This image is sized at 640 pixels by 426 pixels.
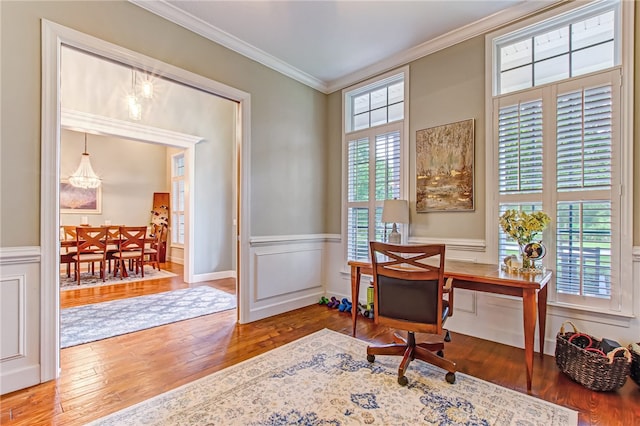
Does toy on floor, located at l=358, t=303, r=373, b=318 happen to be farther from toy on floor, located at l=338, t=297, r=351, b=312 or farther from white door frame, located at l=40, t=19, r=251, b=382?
white door frame, located at l=40, t=19, r=251, b=382

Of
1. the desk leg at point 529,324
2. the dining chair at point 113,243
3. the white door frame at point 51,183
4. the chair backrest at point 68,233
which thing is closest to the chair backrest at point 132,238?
the dining chair at point 113,243

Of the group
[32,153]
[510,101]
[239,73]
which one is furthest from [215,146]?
[510,101]

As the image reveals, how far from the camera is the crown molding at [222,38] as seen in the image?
8.21ft

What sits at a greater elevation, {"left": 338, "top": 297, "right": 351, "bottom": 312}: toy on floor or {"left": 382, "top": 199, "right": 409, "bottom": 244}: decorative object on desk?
{"left": 382, "top": 199, "right": 409, "bottom": 244}: decorative object on desk

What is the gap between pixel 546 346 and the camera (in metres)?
2.44

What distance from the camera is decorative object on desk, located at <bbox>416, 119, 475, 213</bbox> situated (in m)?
2.86

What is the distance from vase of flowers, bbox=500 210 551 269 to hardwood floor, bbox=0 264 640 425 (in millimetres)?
811

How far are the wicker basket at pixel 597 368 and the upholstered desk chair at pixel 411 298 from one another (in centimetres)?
78

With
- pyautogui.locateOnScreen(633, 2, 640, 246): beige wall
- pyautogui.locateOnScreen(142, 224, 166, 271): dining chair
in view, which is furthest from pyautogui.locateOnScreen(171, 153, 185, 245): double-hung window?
pyautogui.locateOnScreen(633, 2, 640, 246): beige wall

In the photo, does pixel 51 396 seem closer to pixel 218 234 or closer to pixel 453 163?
pixel 453 163

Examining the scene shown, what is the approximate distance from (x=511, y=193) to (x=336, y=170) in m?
2.08

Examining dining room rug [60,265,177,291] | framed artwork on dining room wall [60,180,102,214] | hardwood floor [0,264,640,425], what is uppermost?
framed artwork on dining room wall [60,180,102,214]

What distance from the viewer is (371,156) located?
3627mm

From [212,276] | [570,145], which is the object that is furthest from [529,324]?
[212,276]
